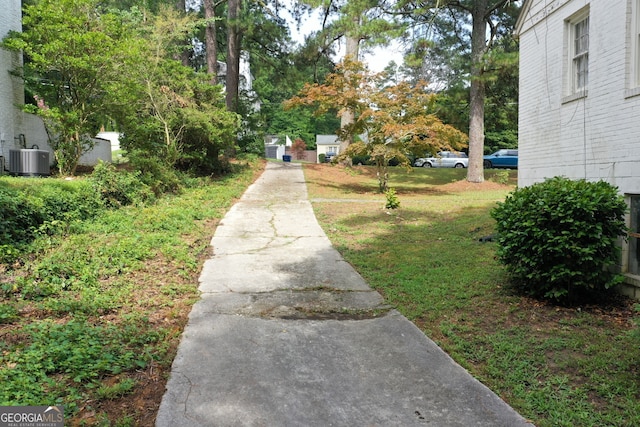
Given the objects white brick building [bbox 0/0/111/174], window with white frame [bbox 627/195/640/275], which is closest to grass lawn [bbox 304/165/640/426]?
window with white frame [bbox 627/195/640/275]

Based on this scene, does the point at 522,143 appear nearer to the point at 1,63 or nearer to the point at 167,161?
the point at 167,161

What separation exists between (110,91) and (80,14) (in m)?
1.94

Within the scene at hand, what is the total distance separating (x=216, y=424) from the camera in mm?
2736

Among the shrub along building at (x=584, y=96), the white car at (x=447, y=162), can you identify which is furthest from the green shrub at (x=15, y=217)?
the white car at (x=447, y=162)

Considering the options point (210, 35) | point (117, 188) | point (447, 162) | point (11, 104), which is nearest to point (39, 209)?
point (117, 188)

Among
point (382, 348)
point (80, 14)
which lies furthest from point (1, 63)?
point (382, 348)

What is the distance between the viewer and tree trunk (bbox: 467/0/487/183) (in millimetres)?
18073

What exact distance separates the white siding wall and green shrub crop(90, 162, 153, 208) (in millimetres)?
7525

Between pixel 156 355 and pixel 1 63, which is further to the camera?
pixel 1 63

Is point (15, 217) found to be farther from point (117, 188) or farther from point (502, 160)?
point (502, 160)

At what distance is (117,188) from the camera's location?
955 cm

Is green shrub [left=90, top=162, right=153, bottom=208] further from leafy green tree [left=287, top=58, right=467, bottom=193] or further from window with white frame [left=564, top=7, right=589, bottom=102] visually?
window with white frame [left=564, top=7, right=589, bottom=102]

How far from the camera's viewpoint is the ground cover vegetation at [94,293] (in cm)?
298

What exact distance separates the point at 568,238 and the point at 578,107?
2.53 m
